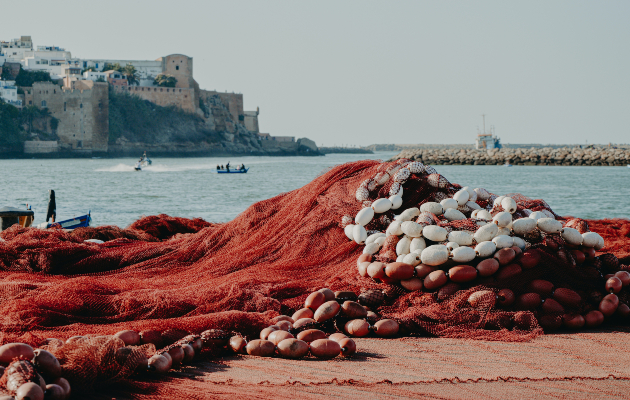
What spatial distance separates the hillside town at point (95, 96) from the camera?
93688 millimetres

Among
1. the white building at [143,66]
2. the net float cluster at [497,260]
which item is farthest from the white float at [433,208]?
the white building at [143,66]

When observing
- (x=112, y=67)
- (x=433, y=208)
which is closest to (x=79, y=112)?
(x=112, y=67)

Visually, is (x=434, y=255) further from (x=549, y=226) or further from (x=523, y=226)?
(x=549, y=226)

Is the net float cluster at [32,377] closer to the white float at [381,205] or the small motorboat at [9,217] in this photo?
the white float at [381,205]

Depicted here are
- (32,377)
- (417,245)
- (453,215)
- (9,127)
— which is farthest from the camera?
(9,127)

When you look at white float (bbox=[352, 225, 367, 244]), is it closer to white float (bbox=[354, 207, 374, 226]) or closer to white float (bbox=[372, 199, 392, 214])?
white float (bbox=[354, 207, 374, 226])

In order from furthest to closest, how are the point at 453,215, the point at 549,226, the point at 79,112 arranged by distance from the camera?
the point at 79,112, the point at 453,215, the point at 549,226

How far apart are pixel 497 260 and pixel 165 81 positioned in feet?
361

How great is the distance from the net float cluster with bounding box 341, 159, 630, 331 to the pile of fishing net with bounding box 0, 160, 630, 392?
13 millimetres

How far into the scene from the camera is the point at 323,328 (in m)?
4.00

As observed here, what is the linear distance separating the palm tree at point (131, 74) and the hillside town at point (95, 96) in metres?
0.16

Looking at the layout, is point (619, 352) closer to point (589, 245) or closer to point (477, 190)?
point (589, 245)

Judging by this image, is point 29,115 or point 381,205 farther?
point 29,115

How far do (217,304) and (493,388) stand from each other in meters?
1.88
